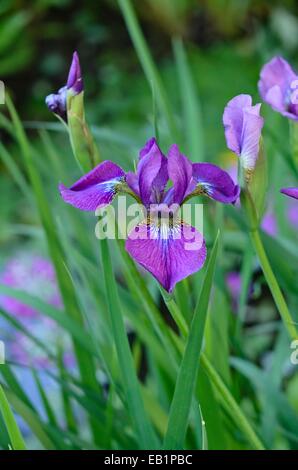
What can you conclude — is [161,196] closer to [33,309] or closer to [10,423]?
[10,423]

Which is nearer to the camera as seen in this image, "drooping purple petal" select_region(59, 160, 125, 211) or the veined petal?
"drooping purple petal" select_region(59, 160, 125, 211)

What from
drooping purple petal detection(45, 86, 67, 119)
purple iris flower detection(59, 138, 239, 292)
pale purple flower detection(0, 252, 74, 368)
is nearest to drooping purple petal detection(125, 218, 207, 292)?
purple iris flower detection(59, 138, 239, 292)

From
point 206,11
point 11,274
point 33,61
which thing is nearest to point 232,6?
point 206,11

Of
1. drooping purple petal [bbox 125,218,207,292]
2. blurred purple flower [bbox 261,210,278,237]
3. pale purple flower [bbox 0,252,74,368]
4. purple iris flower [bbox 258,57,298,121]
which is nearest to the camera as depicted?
drooping purple petal [bbox 125,218,207,292]

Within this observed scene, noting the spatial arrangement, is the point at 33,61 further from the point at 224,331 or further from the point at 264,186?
the point at 264,186

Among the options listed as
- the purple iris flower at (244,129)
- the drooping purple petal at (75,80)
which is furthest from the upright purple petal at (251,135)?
the drooping purple petal at (75,80)

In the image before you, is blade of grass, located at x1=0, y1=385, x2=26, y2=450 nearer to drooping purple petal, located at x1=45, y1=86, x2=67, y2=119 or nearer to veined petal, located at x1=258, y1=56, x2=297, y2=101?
drooping purple petal, located at x1=45, y1=86, x2=67, y2=119
